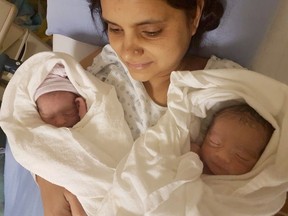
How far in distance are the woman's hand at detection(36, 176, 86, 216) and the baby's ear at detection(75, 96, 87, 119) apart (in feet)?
0.75

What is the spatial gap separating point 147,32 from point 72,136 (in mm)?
340

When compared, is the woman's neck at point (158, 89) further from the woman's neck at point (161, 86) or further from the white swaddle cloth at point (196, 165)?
the white swaddle cloth at point (196, 165)

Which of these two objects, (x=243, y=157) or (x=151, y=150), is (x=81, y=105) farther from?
(x=243, y=157)

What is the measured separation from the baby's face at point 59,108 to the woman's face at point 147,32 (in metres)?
0.21

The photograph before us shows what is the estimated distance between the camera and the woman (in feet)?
3.20

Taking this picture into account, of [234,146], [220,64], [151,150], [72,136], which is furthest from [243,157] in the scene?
[72,136]

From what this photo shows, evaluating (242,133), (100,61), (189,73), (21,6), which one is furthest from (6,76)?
(242,133)

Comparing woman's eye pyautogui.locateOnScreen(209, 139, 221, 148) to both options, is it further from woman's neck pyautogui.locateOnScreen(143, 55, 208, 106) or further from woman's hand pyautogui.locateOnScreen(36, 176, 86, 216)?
woman's hand pyautogui.locateOnScreen(36, 176, 86, 216)

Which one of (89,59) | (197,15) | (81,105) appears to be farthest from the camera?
(89,59)

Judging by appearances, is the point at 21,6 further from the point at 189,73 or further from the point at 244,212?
the point at 244,212

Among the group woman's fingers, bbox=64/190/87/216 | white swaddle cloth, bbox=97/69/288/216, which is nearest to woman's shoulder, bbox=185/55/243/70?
white swaddle cloth, bbox=97/69/288/216

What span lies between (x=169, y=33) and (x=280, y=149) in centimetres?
38

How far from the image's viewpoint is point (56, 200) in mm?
1229

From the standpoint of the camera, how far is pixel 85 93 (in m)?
1.21
